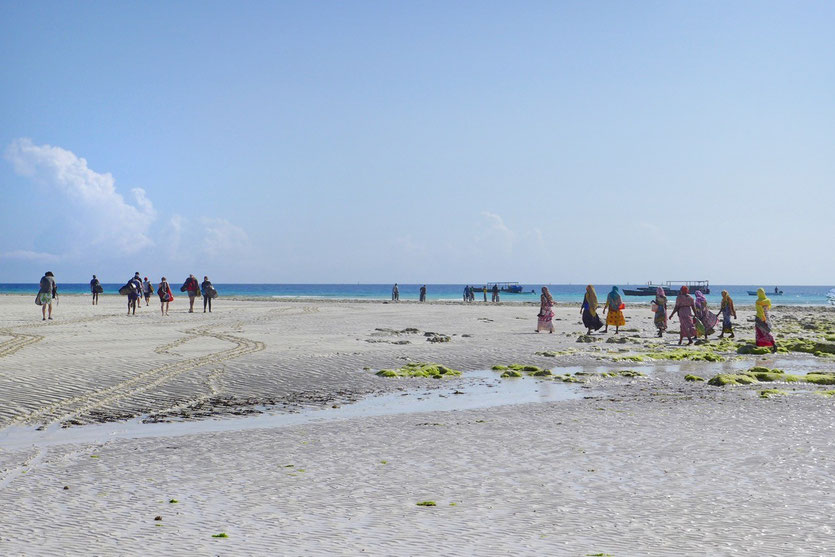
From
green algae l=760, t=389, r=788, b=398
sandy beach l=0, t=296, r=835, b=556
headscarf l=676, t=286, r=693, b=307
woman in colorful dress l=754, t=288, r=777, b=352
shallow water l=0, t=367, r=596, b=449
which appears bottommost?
shallow water l=0, t=367, r=596, b=449

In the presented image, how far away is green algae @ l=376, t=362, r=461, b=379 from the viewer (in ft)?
56.8

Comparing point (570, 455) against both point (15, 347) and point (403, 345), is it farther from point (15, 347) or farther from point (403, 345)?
point (15, 347)

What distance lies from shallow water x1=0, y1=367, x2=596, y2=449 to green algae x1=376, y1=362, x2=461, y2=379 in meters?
0.43

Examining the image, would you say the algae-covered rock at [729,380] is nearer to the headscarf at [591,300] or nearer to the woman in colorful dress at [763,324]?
the woman in colorful dress at [763,324]

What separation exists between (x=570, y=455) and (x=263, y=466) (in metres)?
3.69

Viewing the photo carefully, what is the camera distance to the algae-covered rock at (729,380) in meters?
16.0

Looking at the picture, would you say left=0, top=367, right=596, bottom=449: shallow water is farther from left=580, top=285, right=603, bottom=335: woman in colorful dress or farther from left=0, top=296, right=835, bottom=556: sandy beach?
left=580, top=285, right=603, bottom=335: woman in colorful dress

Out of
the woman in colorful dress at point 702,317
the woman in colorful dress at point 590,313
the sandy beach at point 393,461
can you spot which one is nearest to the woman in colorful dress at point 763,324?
the woman in colorful dress at point 702,317

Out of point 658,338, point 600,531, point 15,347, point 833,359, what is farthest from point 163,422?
point 658,338

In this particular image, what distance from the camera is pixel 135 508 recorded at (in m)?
6.97

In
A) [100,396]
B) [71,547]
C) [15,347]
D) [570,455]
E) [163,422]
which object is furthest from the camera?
[15,347]

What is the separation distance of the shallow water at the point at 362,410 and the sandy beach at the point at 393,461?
70 mm

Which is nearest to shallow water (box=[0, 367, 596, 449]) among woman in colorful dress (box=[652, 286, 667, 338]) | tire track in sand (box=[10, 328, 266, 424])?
tire track in sand (box=[10, 328, 266, 424])

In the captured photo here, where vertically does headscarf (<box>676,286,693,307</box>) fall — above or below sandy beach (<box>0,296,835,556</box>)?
above
